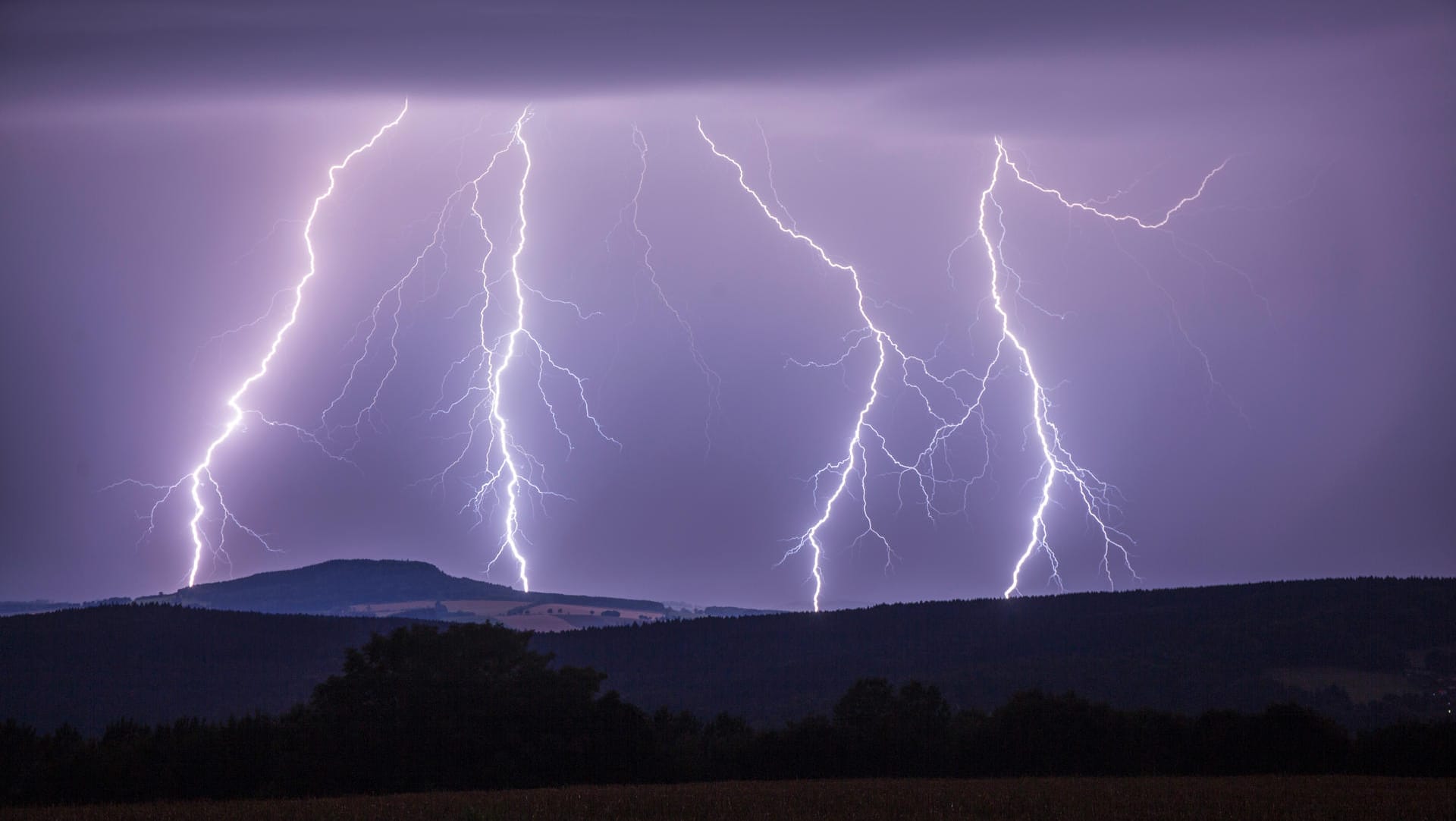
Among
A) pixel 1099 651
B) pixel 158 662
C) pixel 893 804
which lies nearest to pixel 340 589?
pixel 158 662

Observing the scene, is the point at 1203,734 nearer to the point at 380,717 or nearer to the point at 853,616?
the point at 380,717

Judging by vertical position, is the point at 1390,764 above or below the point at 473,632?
below

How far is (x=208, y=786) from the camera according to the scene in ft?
68.0

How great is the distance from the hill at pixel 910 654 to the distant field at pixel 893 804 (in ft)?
103

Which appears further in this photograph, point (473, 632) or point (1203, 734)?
point (473, 632)

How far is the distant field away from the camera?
1401 cm

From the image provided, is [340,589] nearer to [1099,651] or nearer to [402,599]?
[402,599]

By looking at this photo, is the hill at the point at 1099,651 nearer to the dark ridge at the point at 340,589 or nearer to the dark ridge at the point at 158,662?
the dark ridge at the point at 158,662

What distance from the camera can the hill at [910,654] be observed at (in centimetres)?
5341

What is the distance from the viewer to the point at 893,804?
1534 centimetres

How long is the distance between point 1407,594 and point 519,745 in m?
57.0

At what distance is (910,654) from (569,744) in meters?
44.0

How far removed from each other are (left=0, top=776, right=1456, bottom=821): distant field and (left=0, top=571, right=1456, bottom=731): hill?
103 feet

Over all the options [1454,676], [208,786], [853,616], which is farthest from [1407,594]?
[208,786]
